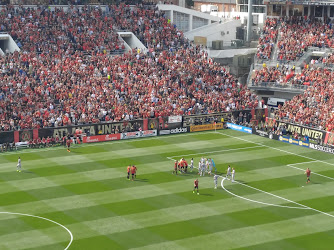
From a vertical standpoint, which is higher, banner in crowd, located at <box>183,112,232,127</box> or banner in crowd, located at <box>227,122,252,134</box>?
banner in crowd, located at <box>183,112,232,127</box>

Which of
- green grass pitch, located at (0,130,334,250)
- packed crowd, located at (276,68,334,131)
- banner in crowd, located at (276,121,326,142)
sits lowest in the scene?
green grass pitch, located at (0,130,334,250)

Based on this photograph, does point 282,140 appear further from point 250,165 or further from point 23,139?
point 23,139

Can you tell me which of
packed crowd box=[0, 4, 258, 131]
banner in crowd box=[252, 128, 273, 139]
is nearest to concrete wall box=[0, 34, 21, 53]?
packed crowd box=[0, 4, 258, 131]

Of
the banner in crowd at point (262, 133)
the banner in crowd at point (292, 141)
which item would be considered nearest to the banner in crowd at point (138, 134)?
the banner in crowd at point (262, 133)

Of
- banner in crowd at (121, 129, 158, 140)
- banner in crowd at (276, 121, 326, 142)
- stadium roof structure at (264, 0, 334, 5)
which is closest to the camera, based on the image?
banner in crowd at (276, 121, 326, 142)

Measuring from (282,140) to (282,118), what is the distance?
6.04 metres

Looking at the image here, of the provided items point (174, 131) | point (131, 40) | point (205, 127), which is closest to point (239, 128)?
point (205, 127)

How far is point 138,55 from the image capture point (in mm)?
79312

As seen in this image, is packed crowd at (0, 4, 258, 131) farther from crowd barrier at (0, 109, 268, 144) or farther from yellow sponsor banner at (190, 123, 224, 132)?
yellow sponsor banner at (190, 123, 224, 132)

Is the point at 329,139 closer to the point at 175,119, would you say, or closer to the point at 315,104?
the point at 315,104

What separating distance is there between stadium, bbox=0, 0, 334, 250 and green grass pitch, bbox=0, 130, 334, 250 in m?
0.16

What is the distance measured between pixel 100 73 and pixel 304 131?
23358 millimetres

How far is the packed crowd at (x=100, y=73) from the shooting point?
66.9 meters

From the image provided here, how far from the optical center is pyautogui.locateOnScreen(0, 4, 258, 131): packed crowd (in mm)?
66875
